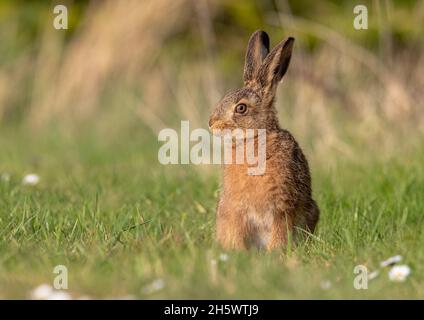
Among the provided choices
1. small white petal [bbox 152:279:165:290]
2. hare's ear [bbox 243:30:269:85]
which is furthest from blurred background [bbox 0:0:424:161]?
small white petal [bbox 152:279:165:290]

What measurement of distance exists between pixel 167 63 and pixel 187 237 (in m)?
9.78

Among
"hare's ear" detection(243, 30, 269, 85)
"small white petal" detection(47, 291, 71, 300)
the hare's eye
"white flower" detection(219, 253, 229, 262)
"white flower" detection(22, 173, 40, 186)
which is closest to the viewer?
"small white petal" detection(47, 291, 71, 300)

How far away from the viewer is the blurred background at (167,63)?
37.8 ft

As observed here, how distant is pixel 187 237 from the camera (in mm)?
5719

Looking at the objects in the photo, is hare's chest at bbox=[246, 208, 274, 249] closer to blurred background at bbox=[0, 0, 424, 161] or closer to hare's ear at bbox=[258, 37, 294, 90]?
hare's ear at bbox=[258, 37, 294, 90]

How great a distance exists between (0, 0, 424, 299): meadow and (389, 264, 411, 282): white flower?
0.13 ft

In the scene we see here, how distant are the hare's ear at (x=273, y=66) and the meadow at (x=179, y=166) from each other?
1.06 meters

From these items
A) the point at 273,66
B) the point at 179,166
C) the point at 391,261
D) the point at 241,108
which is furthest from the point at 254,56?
the point at 179,166

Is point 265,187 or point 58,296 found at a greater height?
point 265,187

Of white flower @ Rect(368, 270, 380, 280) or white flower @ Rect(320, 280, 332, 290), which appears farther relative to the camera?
white flower @ Rect(368, 270, 380, 280)

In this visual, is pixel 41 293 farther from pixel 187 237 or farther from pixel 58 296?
pixel 187 237

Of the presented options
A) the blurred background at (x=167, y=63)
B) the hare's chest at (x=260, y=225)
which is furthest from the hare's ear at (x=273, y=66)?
the blurred background at (x=167, y=63)

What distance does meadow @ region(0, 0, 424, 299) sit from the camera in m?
5.07

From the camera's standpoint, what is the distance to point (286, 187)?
19.7 ft
